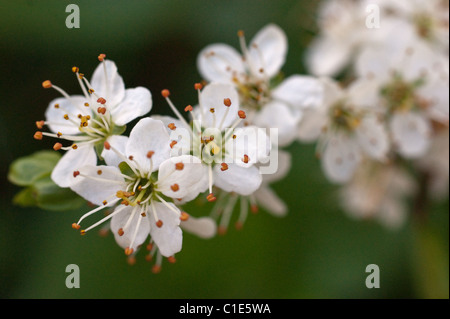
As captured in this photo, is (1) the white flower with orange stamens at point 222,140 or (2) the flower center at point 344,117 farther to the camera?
(2) the flower center at point 344,117

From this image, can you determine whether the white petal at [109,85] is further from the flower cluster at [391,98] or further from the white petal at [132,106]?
the flower cluster at [391,98]

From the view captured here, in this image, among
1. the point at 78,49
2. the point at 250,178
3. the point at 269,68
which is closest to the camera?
the point at 250,178

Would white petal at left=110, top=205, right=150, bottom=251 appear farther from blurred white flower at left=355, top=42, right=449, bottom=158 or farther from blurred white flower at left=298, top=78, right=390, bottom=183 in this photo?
blurred white flower at left=355, top=42, right=449, bottom=158

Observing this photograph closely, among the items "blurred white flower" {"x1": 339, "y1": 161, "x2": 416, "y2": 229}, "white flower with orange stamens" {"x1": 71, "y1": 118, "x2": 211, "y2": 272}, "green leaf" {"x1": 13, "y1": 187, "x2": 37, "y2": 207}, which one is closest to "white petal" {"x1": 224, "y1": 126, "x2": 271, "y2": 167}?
"white flower with orange stamens" {"x1": 71, "y1": 118, "x2": 211, "y2": 272}

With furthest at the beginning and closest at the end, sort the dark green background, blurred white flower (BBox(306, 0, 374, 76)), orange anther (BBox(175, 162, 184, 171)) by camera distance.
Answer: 1. the dark green background
2. blurred white flower (BBox(306, 0, 374, 76))
3. orange anther (BBox(175, 162, 184, 171))

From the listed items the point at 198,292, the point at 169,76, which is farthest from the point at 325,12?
the point at 198,292

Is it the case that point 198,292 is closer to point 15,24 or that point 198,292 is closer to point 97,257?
point 97,257

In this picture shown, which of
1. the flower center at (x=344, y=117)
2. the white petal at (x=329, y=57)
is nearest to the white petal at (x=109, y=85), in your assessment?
the flower center at (x=344, y=117)
